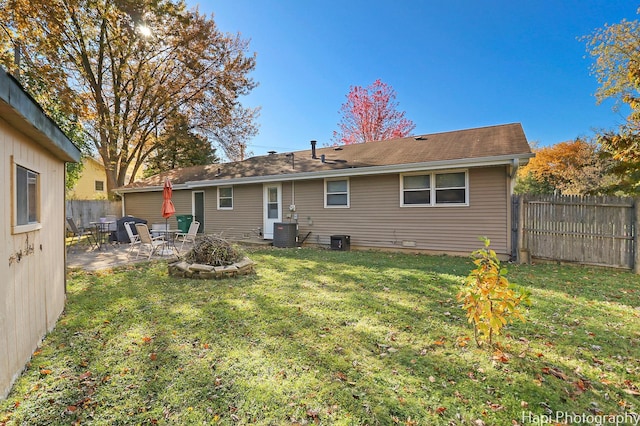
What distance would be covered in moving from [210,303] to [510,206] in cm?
744

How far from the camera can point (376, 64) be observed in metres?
19.1

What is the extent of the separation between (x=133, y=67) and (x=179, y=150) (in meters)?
7.95

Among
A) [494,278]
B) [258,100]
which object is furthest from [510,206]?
[258,100]

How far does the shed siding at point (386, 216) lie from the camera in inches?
313

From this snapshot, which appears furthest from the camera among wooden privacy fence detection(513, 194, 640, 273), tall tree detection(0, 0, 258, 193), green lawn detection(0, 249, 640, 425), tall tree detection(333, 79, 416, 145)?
tall tree detection(333, 79, 416, 145)

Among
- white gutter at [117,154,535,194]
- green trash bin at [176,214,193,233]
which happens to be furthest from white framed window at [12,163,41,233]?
green trash bin at [176,214,193,233]

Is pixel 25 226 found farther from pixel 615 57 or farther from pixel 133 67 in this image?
pixel 615 57

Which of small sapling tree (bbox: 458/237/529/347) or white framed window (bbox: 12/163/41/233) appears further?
small sapling tree (bbox: 458/237/529/347)

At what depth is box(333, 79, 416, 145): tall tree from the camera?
24469mm

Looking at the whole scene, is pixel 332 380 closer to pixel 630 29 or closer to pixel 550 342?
pixel 550 342

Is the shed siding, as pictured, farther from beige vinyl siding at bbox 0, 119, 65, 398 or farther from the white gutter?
beige vinyl siding at bbox 0, 119, 65, 398

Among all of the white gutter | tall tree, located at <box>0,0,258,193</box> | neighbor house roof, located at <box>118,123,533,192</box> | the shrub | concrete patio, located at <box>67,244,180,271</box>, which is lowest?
concrete patio, located at <box>67,244,180,271</box>

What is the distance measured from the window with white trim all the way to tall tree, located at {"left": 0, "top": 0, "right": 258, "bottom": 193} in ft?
36.1

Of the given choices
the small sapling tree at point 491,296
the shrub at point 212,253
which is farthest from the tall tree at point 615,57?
the shrub at point 212,253
